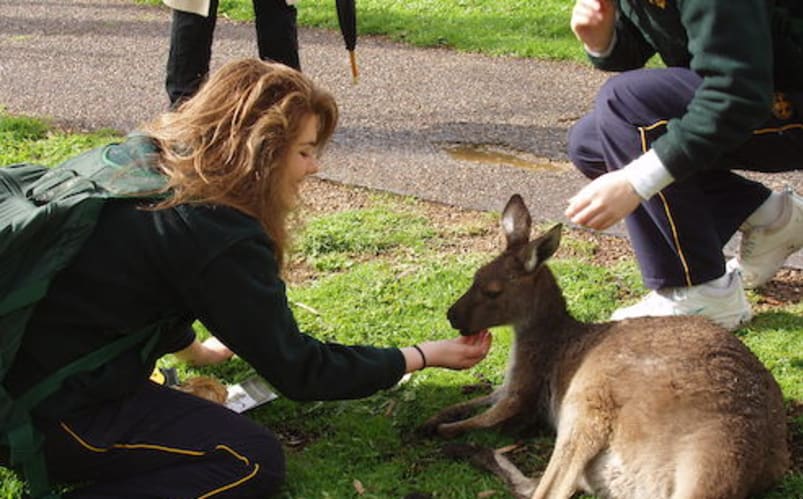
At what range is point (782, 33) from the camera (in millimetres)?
3525

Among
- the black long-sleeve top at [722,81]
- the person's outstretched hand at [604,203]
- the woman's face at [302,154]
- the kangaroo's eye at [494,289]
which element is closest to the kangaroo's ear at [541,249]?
the kangaroo's eye at [494,289]

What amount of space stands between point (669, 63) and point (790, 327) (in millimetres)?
1115

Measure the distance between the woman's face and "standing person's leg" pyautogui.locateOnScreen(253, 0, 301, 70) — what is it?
253cm

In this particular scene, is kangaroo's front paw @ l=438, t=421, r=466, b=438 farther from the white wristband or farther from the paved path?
the paved path

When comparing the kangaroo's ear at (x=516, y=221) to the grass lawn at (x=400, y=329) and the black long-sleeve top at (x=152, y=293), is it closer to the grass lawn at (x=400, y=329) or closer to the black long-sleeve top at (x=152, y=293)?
the grass lawn at (x=400, y=329)

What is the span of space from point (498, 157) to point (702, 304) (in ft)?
7.86

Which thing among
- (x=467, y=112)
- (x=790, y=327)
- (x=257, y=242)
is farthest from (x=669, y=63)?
(x=467, y=112)

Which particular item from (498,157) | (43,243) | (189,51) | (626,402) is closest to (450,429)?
(626,402)

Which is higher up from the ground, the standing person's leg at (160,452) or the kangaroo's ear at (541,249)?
the kangaroo's ear at (541,249)

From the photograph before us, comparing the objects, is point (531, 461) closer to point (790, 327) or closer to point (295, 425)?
point (295, 425)

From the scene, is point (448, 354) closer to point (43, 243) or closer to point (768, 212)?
point (43, 243)

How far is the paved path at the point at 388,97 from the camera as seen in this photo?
580cm

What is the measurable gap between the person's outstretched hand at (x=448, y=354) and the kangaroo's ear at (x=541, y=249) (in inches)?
13.2

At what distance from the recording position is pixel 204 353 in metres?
3.85
